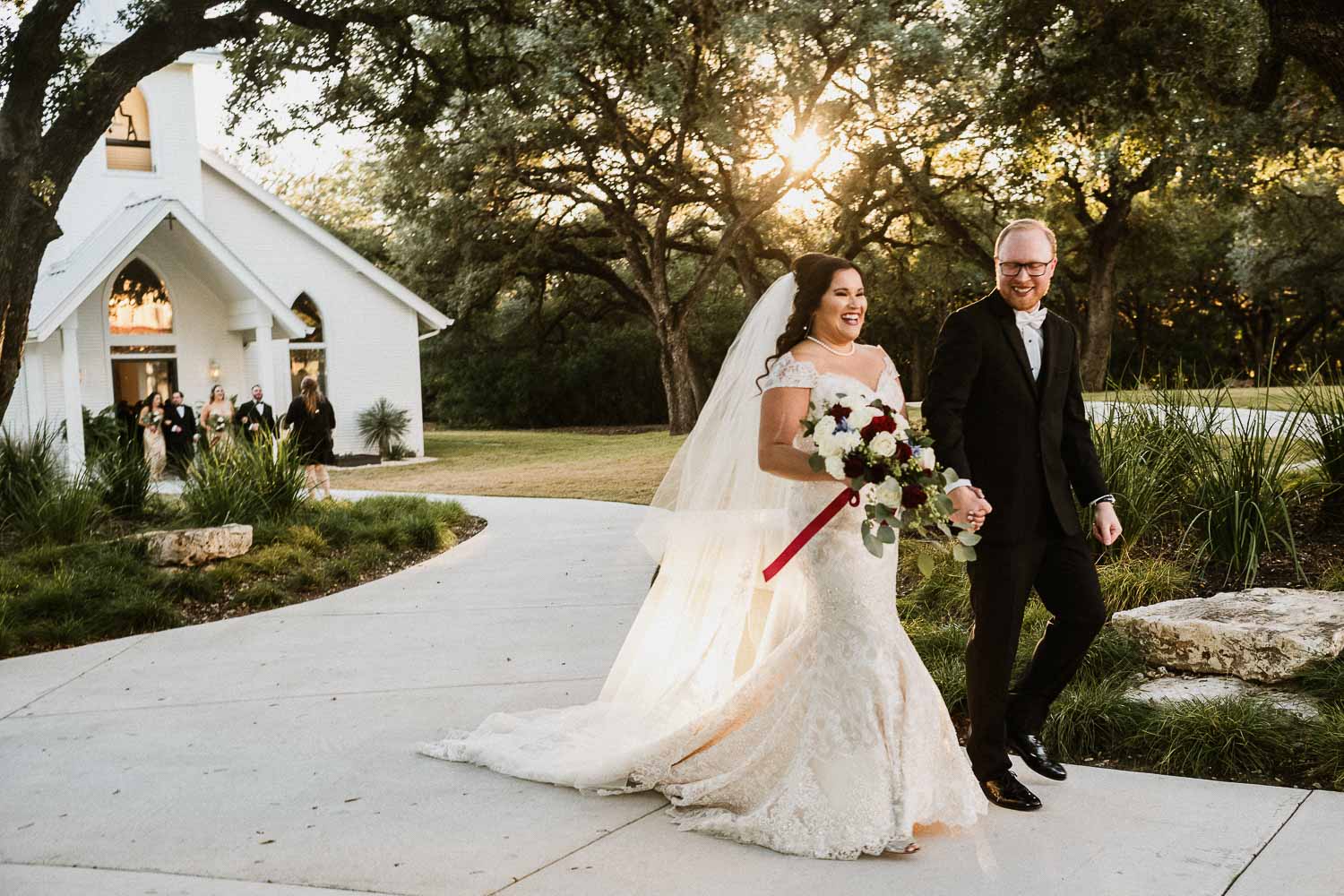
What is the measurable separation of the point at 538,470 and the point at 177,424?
720 centimetres

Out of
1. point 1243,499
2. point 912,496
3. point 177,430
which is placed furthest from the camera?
point 177,430

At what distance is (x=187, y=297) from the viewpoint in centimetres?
2527

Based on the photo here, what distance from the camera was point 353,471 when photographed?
26234 millimetres

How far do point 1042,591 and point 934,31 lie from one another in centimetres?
1983

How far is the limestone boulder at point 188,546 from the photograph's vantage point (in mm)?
10797

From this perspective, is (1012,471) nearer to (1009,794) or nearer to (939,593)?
(1009,794)

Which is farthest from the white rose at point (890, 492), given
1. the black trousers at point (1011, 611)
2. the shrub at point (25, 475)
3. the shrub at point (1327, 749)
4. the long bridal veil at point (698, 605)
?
the shrub at point (25, 475)

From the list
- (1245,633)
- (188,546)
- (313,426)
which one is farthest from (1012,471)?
(313,426)

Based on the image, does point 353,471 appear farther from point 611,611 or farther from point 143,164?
point 611,611

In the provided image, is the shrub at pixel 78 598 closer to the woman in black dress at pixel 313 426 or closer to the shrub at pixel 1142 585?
the woman in black dress at pixel 313 426

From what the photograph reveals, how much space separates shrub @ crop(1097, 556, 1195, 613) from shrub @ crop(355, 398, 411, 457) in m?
24.1

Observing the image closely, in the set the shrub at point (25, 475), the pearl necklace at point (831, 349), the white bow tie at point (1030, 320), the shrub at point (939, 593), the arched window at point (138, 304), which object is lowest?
the shrub at point (939, 593)

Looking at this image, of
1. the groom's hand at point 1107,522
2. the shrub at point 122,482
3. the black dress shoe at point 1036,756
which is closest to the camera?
the groom's hand at point 1107,522

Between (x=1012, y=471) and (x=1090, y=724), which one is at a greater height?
(x=1012, y=471)
